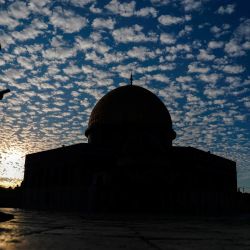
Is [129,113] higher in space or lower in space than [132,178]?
higher

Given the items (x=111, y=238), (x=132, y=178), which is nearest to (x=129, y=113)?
(x=132, y=178)

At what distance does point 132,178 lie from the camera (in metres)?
19.1

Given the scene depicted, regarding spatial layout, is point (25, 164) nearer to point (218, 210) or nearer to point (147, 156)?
point (147, 156)

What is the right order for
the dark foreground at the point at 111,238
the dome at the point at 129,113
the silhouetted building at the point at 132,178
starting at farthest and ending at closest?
the dome at the point at 129,113
the silhouetted building at the point at 132,178
the dark foreground at the point at 111,238

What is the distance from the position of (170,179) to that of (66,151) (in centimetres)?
729

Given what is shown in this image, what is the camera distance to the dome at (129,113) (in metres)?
26.0

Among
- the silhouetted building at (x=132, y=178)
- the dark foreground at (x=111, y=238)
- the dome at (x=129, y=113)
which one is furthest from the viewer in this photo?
the dome at (x=129, y=113)

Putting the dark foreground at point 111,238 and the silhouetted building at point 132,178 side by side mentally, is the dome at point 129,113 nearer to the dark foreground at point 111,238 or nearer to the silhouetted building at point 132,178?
the silhouetted building at point 132,178

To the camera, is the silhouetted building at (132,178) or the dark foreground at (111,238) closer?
the dark foreground at (111,238)

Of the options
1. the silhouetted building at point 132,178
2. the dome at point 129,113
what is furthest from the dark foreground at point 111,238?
the dome at point 129,113

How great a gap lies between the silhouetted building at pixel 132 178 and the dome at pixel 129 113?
0.48m

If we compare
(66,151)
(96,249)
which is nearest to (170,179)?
(66,151)

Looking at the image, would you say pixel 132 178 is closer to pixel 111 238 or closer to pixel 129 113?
pixel 129 113

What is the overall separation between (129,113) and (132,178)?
812 centimetres
